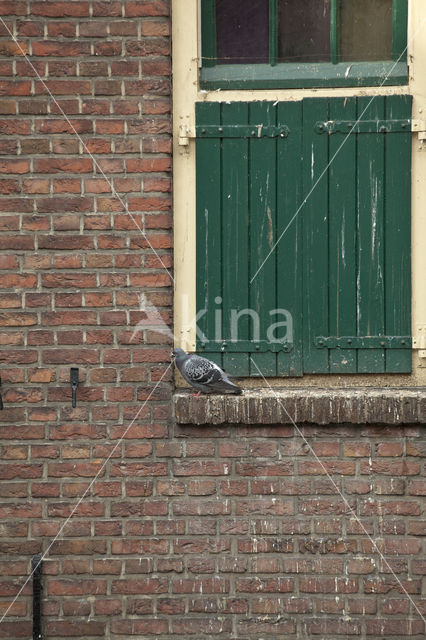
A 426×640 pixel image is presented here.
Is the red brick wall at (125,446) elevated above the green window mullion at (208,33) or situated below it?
below

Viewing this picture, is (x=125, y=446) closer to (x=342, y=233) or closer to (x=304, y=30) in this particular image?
(x=342, y=233)

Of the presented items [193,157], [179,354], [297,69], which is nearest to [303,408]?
[179,354]

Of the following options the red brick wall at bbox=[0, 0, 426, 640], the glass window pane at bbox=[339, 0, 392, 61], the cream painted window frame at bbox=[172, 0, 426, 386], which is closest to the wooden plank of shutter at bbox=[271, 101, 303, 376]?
the cream painted window frame at bbox=[172, 0, 426, 386]

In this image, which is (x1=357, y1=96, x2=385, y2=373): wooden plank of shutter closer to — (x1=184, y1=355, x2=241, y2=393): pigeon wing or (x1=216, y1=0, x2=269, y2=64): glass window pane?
(x1=216, y1=0, x2=269, y2=64): glass window pane

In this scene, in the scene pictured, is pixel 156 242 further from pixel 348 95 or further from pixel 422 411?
pixel 422 411

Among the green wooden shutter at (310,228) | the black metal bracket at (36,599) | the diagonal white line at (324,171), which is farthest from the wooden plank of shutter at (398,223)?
the black metal bracket at (36,599)

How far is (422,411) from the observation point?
418 centimetres

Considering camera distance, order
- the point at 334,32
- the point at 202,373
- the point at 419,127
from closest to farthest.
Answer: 1. the point at 202,373
2. the point at 419,127
3. the point at 334,32

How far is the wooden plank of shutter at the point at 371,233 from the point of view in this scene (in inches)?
173

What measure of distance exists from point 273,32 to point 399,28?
2.20 feet

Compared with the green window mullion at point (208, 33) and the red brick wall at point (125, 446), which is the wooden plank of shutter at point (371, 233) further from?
the green window mullion at point (208, 33)

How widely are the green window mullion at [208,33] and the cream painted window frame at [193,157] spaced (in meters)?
0.05

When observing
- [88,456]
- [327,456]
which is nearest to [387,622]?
[327,456]

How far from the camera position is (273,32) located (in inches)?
176
